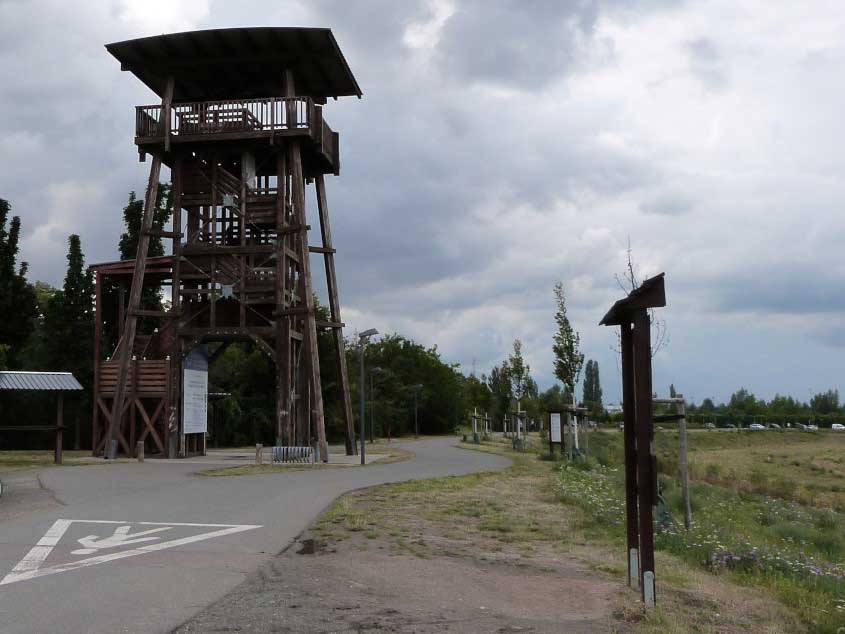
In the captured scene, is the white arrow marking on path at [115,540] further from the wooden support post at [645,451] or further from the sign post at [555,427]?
the sign post at [555,427]

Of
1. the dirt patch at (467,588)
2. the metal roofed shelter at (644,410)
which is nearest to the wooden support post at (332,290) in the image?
the dirt patch at (467,588)

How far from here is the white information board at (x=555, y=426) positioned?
32.1 metres

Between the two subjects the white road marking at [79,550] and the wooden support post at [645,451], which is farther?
the white road marking at [79,550]

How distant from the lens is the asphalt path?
6918mm

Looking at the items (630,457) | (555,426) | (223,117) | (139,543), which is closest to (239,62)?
(223,117)

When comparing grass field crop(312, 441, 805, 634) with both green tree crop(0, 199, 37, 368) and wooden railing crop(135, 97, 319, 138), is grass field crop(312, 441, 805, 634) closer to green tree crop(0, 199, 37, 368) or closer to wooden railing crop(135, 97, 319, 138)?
wooden railing crop(135, 97, 319, 138)

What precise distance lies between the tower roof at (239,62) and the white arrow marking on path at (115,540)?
21.9 metres

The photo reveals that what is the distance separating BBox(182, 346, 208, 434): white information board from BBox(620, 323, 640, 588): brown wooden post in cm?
2609

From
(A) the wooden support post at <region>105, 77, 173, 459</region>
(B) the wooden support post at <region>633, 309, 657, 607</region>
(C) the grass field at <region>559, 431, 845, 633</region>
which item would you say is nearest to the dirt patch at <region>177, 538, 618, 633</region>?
(B) the wooden support post at <region>633, 309, 657, 607</region>

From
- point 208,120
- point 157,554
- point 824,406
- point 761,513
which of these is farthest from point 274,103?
point 824,406

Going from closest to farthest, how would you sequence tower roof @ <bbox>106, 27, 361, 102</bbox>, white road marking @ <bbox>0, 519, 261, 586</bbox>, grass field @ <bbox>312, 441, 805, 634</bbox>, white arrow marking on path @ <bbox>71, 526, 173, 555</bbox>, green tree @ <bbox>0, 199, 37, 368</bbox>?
grass field @ <bbox>312, 441, 805, 634</bbox> → white road marking @ <bbox>0, 519, 261, 586</bbox> → white arrow marking on path @ <bbox>71, 526, 173, 555</bbox> → tower roof @ <bbox>106, 27, 361, 102</bbox> → green tree @ <bbox>0, 199, 37, 368</bbox>

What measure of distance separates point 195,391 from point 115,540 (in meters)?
23.1

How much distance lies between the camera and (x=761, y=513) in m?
16.1

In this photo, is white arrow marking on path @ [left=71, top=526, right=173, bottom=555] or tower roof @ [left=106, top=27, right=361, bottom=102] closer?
white arrow marking on path @ [left=71, top=526, right=173, bottom=555]
